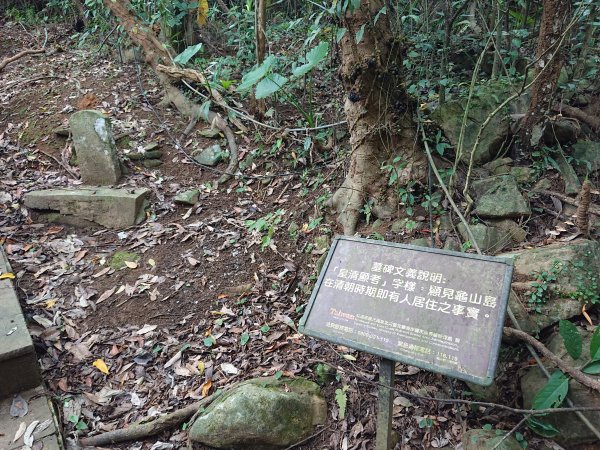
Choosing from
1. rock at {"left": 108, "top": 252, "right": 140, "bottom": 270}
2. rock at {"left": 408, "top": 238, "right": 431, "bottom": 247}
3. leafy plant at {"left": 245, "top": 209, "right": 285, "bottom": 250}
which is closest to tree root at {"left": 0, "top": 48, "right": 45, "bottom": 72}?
rock at {"left": 108, "top": 252, "right": 140, "bottom": 270}

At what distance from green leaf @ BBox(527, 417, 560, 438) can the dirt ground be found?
8 cm

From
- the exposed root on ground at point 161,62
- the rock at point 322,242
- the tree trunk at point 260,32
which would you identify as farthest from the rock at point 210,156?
the rock at point 322,242

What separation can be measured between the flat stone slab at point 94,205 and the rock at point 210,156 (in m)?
1.07

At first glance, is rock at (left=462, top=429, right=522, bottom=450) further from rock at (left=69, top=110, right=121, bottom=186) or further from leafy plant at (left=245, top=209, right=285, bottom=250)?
rock at (left=69, top=110, right=121, bottom=186)

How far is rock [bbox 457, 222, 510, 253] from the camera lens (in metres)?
3.57

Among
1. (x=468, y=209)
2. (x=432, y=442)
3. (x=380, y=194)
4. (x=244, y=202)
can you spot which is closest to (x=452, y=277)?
(x=432, y=442)

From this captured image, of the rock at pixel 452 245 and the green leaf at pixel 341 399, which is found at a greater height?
the rock at pixel 452 245

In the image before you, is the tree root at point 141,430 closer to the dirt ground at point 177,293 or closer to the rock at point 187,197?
the dirt ground at point 177,293

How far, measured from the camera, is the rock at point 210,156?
5.96 metres

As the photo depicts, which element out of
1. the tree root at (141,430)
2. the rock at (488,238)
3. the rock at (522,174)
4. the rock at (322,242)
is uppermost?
the rock at (522,174)

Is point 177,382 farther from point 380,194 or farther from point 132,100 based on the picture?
point 132,100

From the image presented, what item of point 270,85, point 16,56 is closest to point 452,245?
point 270,85

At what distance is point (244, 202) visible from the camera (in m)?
5.35

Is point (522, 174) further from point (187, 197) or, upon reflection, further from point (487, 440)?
point (187, 197)
